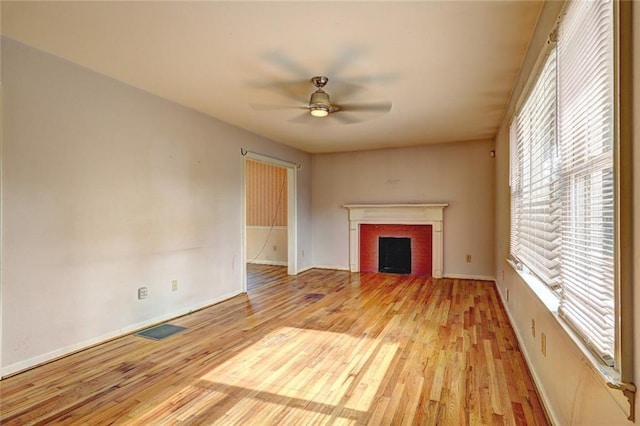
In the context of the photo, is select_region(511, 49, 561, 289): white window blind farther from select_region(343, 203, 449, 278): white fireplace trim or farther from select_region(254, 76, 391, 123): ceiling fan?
select_region(343, 203, 449, 278): white fireplace trim


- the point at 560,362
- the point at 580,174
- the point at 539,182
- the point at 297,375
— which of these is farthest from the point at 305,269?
the point at 580,174

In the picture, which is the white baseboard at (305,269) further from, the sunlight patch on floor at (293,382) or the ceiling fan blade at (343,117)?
the ceiling fan blade at (343,117)

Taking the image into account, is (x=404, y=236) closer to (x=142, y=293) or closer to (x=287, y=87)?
(x=287, y=87)

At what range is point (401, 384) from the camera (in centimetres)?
222

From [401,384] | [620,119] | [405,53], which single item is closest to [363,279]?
[401,384]

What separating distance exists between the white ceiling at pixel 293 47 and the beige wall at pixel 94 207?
0.28 m

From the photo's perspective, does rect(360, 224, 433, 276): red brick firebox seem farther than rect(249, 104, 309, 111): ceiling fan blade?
Yes

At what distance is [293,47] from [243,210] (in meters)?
2.69

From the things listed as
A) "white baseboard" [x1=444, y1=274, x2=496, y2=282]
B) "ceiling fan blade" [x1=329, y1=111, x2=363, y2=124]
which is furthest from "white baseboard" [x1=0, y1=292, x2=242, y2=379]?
"white baseboard" [x1=444, y1=274, x2=496, y2=282]

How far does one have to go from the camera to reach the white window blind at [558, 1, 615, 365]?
1126 millimetres

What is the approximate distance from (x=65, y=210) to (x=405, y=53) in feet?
9.44

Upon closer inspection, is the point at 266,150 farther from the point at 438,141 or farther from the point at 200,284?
the point at 438,141

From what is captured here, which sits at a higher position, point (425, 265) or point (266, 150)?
point (266, 150)

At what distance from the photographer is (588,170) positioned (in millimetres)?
1337
